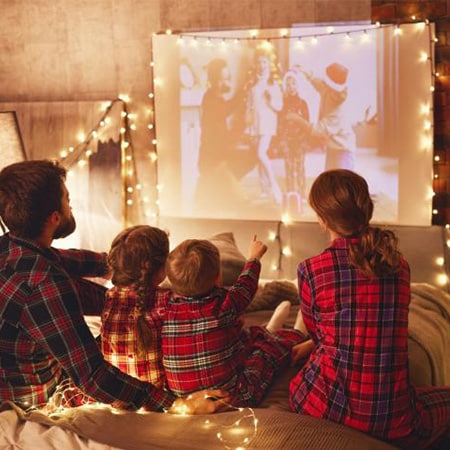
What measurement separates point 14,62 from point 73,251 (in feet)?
8.26

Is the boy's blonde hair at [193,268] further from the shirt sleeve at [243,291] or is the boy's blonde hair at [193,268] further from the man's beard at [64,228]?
the man's beard at [64,228]

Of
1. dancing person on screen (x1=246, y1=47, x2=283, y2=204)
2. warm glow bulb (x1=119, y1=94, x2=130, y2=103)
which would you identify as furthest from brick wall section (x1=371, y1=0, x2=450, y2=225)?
warm glow bulb (x1=119, y1=94, x2=130, y2=103)

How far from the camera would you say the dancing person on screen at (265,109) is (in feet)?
12.8

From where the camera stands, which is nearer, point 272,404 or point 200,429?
point 200,429

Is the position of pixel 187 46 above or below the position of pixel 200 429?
above

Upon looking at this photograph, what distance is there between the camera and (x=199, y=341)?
2.10 metres

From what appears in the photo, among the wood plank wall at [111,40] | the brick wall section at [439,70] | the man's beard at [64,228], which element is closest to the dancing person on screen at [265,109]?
the wood plank wall at [111,40]

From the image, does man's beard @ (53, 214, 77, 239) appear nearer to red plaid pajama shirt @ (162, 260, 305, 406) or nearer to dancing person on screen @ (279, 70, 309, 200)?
red plaid pajama shirt @ (162, 260, 305, 406)

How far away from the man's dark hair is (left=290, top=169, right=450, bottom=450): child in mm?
778

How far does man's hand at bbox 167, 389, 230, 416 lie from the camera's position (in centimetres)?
203

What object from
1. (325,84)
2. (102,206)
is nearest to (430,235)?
(325,84)

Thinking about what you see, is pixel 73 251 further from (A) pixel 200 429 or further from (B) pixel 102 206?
(B) pixel 102 206

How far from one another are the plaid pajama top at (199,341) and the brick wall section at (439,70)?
200 centimetres

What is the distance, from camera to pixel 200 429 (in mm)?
1895
